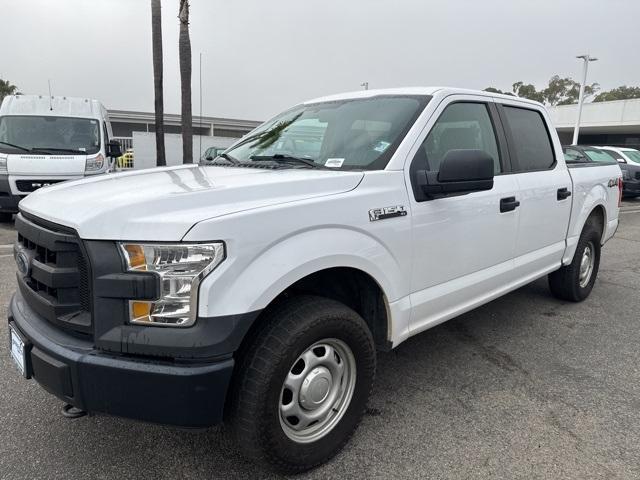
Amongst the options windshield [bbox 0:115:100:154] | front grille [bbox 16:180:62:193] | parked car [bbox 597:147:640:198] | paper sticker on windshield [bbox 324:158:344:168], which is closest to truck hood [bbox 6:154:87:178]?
front grille [bbox 16:180:62:193]

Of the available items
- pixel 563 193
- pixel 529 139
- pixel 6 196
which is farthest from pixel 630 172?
pixel 6 196

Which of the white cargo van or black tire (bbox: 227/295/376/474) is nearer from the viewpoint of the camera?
black tire (bbox: 227/295/376/474)

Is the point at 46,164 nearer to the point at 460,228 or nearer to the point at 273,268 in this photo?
the point at 460,228

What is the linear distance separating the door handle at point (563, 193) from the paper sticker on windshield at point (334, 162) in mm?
2220

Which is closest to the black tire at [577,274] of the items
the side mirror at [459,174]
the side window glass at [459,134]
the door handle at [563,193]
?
the door handle at [563,193]

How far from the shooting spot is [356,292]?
2.74 metres

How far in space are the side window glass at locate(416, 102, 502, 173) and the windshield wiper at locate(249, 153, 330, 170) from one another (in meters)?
0.58

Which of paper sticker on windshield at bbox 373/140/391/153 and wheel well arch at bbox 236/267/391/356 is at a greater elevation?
paper sticker on windshield at bbox 373/140/391/153

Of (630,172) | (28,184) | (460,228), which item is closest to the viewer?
(460,228)

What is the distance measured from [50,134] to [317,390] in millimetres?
9008

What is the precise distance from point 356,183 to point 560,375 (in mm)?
2073

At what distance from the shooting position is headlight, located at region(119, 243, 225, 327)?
192 centimetres

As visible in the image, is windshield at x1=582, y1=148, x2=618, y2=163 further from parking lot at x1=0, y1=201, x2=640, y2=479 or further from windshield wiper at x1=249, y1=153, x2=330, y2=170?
windshield wiper at x1=249, y1=153, x2=330, y2=170

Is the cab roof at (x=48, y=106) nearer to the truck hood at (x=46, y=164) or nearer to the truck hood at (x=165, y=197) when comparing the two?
the truck hood at (x=46, y=164)
